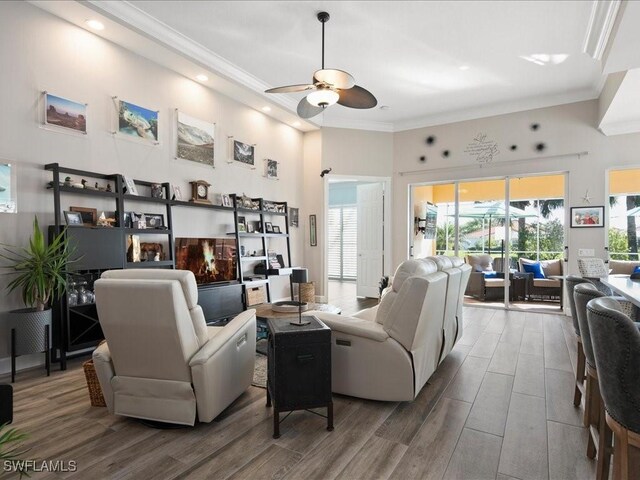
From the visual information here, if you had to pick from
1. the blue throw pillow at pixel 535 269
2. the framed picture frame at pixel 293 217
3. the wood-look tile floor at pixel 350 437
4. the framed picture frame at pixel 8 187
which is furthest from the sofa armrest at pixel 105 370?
the blue throw pillow at pixel 535 269

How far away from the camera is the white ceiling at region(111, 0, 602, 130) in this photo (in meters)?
3.92

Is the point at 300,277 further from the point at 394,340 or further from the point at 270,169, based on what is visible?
the point at 270,169

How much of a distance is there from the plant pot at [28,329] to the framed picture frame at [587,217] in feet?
23.9

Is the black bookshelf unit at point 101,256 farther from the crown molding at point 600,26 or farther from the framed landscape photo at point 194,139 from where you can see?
the crown molding at point 600,26

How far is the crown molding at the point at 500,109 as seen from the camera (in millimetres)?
5988

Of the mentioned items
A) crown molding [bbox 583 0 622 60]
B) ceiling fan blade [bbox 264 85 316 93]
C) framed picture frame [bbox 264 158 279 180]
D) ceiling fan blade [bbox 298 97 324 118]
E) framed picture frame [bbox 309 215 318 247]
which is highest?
crown molding [bbox 583 0 622 60]

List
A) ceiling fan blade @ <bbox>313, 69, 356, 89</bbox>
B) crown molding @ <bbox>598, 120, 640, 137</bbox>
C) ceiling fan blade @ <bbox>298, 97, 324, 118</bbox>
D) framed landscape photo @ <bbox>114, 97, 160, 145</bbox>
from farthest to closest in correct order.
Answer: crown molding @ <bbox>598, 120, 640, 137</bbox> < framed landscape photo @ <bbox>114, 97, 160, 145</bbox> < ceiling fan blade @ <bbox>298, 97, 324, 118</bbox> < ceiling fan blade @ <bbox>313, 69, 356, 89</bbox>

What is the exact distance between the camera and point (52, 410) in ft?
8.80

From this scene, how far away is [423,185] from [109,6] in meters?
5.84

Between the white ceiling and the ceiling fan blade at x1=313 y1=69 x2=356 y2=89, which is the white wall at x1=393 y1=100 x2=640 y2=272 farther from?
the ceiling fan blade at x1=313 y1=69 x2=356 y2=89

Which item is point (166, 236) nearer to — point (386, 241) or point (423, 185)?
point (386, 241)

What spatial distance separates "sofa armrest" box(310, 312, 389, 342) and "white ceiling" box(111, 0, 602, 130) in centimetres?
322

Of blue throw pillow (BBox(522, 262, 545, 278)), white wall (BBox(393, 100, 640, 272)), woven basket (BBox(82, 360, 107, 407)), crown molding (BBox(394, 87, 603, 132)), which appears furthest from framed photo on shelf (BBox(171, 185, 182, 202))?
blue throw pillow (BBox(522, 262, 545, 278))

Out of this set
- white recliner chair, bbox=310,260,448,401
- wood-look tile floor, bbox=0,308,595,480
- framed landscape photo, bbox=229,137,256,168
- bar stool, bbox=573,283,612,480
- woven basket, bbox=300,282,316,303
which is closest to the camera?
bar stool, bbox=573,283,612,480
